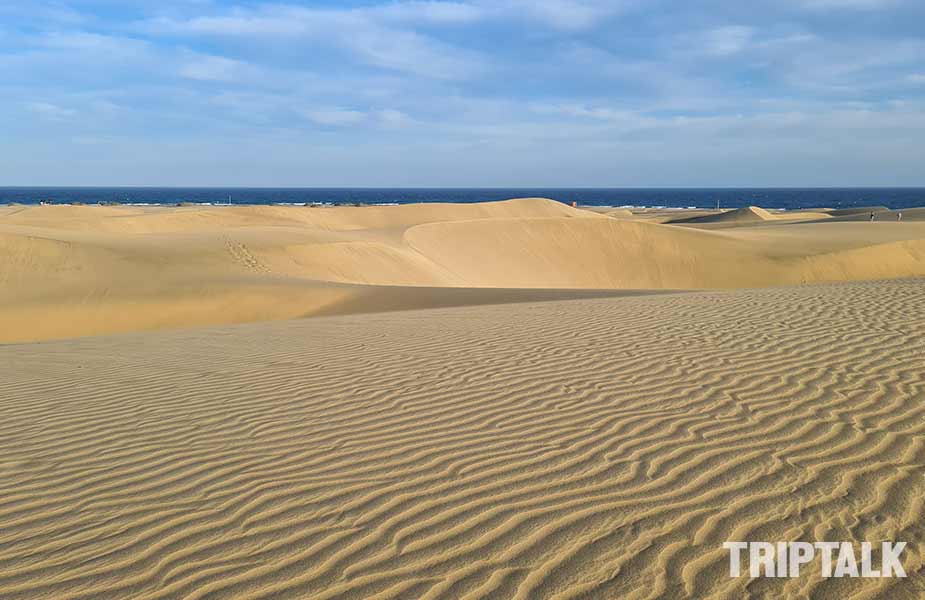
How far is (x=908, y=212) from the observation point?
41688 mm

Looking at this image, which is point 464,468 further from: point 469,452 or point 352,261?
point 352,261

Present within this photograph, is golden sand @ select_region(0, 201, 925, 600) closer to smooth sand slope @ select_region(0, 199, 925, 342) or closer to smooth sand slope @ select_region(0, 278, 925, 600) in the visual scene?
smooth sand slope @ select_region(0, 278, 925, 600)

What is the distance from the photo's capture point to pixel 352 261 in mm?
22266

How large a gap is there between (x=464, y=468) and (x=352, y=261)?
1845 cm

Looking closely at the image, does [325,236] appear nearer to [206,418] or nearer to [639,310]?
[639,310]

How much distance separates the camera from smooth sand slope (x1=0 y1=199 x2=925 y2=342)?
14.6 meters

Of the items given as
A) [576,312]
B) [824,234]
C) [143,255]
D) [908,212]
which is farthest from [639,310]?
[908,212]

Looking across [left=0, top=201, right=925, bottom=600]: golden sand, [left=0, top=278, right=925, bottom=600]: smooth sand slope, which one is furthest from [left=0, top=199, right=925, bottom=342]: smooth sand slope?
[left=0, top=278, right=925, bottom=600]: smooth sand slope

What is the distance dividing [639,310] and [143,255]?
13.8 m
